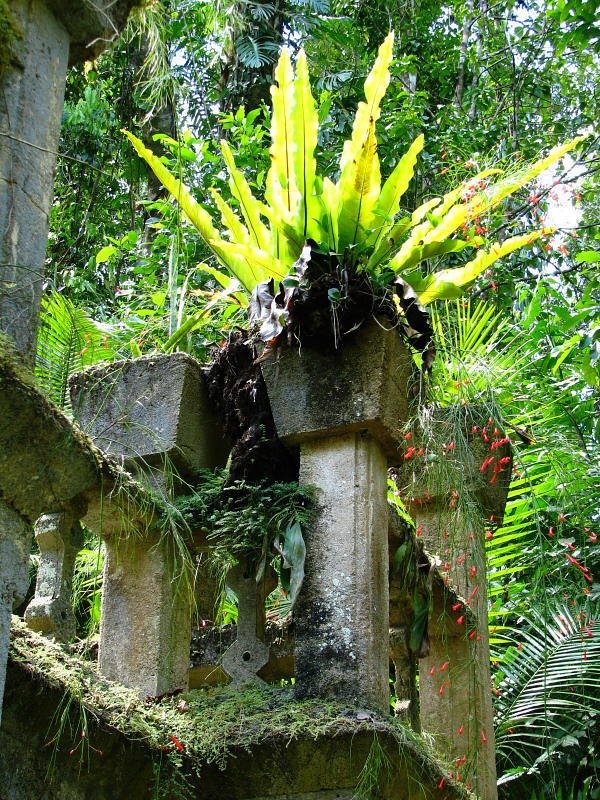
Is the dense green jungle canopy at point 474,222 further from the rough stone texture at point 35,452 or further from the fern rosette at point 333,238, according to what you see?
the rough stone texture at point 35,452

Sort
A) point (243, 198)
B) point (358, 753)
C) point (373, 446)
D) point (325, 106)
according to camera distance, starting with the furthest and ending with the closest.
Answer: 1. point (325, 106)
2. point (243, 198)
3. point (373, 446)
4. point (358, 753)

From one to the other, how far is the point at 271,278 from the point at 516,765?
381 centimetres

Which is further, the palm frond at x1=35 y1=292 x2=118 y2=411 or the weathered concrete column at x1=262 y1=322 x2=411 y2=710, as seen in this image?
the palm frond at x1=35 y1=292 x2=118 y2=411

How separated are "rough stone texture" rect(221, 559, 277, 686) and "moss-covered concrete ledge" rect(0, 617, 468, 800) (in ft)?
0.32

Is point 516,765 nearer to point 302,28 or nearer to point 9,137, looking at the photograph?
point 9,137

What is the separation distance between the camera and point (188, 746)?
3633 millimetres

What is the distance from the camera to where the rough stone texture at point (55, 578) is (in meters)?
3.60

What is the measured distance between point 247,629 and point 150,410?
3.01ft

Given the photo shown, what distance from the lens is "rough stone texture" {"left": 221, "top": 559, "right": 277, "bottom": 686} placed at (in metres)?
4.05

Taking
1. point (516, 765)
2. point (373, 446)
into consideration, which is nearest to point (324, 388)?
point (373, 446)

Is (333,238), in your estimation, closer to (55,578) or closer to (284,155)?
(284,155)

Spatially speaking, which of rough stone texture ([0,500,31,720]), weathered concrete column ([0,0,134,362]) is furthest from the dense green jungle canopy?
rough stone texture ([0,500,31,720])

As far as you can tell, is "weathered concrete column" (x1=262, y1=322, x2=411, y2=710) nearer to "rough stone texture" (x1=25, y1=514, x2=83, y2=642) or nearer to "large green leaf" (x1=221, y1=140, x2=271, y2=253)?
"large green leaf" (x1=221, y1=140, x2=271, y2=253)

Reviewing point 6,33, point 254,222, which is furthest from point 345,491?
point 6,33
